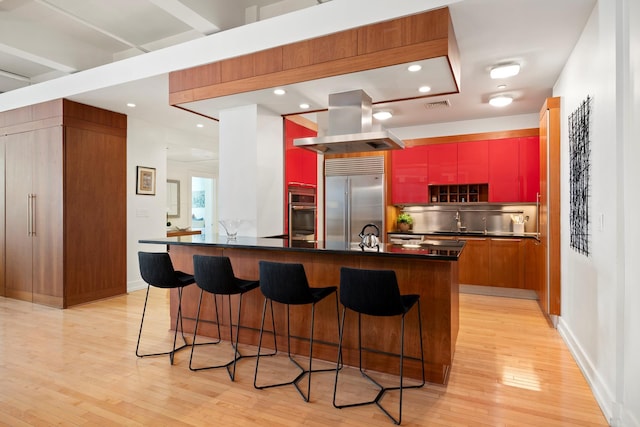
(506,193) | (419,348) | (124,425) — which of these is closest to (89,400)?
(124,425)

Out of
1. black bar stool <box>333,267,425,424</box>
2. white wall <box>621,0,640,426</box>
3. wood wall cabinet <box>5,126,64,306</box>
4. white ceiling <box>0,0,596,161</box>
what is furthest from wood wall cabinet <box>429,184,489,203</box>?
wood wall cabinet <box>5,126,64,306</box>

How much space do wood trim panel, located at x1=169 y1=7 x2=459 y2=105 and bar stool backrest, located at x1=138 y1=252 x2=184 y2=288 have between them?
70.8 inches

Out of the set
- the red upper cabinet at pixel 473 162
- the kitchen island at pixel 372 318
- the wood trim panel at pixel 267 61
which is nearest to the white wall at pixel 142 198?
Answer: the kitchen island at pixel 372 318

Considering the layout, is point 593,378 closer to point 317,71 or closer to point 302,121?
point 317,71

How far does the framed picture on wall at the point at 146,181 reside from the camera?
18.6 ft

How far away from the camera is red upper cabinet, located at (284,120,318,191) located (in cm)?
486

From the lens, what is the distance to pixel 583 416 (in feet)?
7.30

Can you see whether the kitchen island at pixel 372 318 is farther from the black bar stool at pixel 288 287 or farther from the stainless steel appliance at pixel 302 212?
the stainless steel appliance at pixel 302 212

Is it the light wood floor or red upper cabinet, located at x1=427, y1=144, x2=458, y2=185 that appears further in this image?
red upper cabinet, located at x1=427, y1=144, x2=458, y2=185

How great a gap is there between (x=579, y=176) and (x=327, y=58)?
7.64 feet

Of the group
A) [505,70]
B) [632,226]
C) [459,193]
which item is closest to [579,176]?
[632,226]

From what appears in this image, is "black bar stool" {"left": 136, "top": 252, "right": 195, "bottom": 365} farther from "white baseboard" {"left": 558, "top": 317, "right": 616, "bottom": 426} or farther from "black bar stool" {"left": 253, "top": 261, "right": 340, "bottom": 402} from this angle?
"white baseboard" {"left": 558, "top": 317, "right": 616, "bottom": 426}

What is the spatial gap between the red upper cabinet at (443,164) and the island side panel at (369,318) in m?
3.20

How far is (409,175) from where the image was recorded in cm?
610
